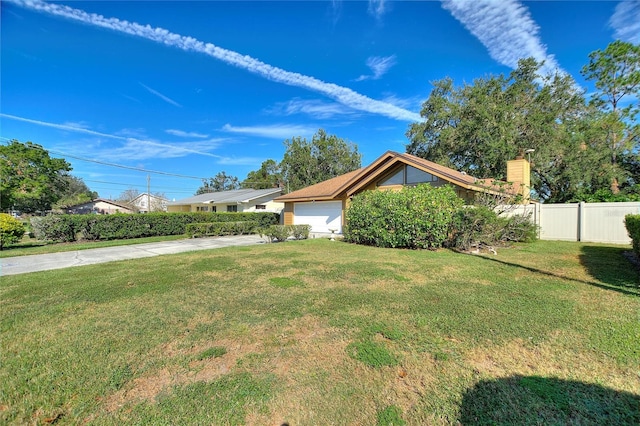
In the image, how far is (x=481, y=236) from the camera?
10.1 m

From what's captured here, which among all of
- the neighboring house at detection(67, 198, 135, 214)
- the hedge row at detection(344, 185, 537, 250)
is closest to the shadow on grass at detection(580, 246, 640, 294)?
the hedge row at detection(344, 185, 537, 250)

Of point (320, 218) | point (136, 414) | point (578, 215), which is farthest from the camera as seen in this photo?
point (320, 218)

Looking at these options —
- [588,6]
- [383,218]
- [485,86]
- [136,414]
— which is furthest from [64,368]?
[485,86]

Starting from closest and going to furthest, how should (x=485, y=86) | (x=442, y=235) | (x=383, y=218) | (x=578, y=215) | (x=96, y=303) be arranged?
(x=96, y=303)
(x=442, y=235)
(x=383, y=218)
(x=578, y=215)
(x=485, y=86)

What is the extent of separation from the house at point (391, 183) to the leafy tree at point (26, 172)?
83.4 feet

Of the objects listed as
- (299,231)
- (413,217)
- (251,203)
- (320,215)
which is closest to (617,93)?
(413,217)

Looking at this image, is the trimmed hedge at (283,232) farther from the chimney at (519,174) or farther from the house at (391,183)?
the chimney at (519,174)

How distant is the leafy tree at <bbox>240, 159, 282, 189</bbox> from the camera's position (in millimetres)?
48312

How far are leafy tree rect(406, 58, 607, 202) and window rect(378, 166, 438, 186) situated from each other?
10.6 m

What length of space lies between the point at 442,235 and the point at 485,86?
66.9ft

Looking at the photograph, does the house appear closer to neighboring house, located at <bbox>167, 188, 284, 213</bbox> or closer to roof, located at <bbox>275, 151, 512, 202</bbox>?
roof, located at <bbox>275, 151, 512, 202</bbox>

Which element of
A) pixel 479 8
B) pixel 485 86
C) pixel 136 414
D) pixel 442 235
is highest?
pixel 485 86

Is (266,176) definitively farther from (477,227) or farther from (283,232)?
(477,227)

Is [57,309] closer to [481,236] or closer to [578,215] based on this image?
[481,236]
